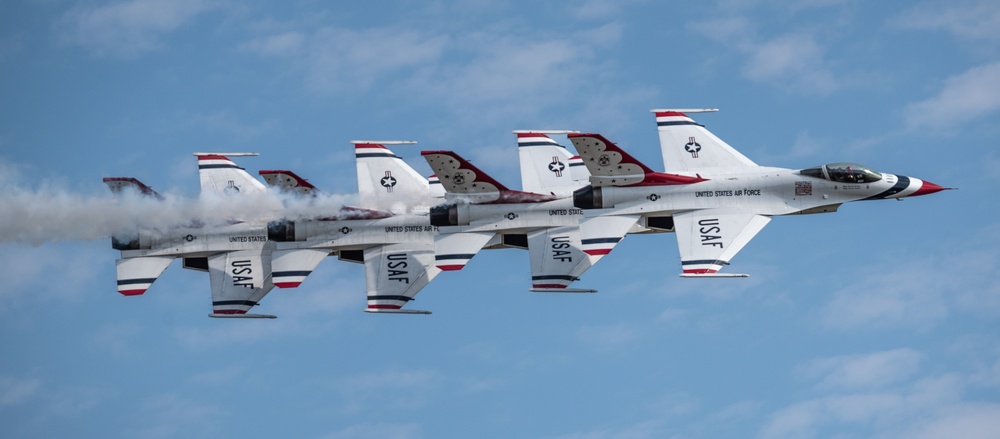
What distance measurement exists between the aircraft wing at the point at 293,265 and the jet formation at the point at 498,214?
0.21 feet

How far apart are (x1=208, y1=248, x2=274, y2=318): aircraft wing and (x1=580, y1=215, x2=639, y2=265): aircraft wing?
15.6 m

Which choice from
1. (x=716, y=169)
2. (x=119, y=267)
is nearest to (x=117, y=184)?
(x=119, y=267)

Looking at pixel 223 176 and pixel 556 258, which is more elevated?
pixel 223 176

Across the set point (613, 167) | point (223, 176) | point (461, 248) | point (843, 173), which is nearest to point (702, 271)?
point (613, 167)

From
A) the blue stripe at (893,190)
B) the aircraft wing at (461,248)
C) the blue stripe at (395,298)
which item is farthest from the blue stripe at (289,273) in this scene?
the blue stripe at (893,190)

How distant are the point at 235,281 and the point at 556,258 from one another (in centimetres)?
1516

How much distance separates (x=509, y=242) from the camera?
107m

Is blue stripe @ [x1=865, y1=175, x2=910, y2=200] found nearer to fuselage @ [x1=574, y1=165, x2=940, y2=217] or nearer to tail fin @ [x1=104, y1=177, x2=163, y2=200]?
fuselage @ [x1=574, y1=165, x2=940, y2=217]

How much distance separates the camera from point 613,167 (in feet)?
343

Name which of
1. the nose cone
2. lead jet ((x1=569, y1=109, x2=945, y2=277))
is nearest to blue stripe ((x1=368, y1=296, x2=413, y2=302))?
lead jet ((x1=569, y1=109, x2=945, y2=277))

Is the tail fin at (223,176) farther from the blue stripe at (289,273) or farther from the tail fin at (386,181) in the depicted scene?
the tail fin at (386,181)

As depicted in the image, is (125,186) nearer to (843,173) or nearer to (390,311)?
(390,311)

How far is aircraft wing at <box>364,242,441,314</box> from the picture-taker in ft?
353

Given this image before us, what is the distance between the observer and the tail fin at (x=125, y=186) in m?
109
